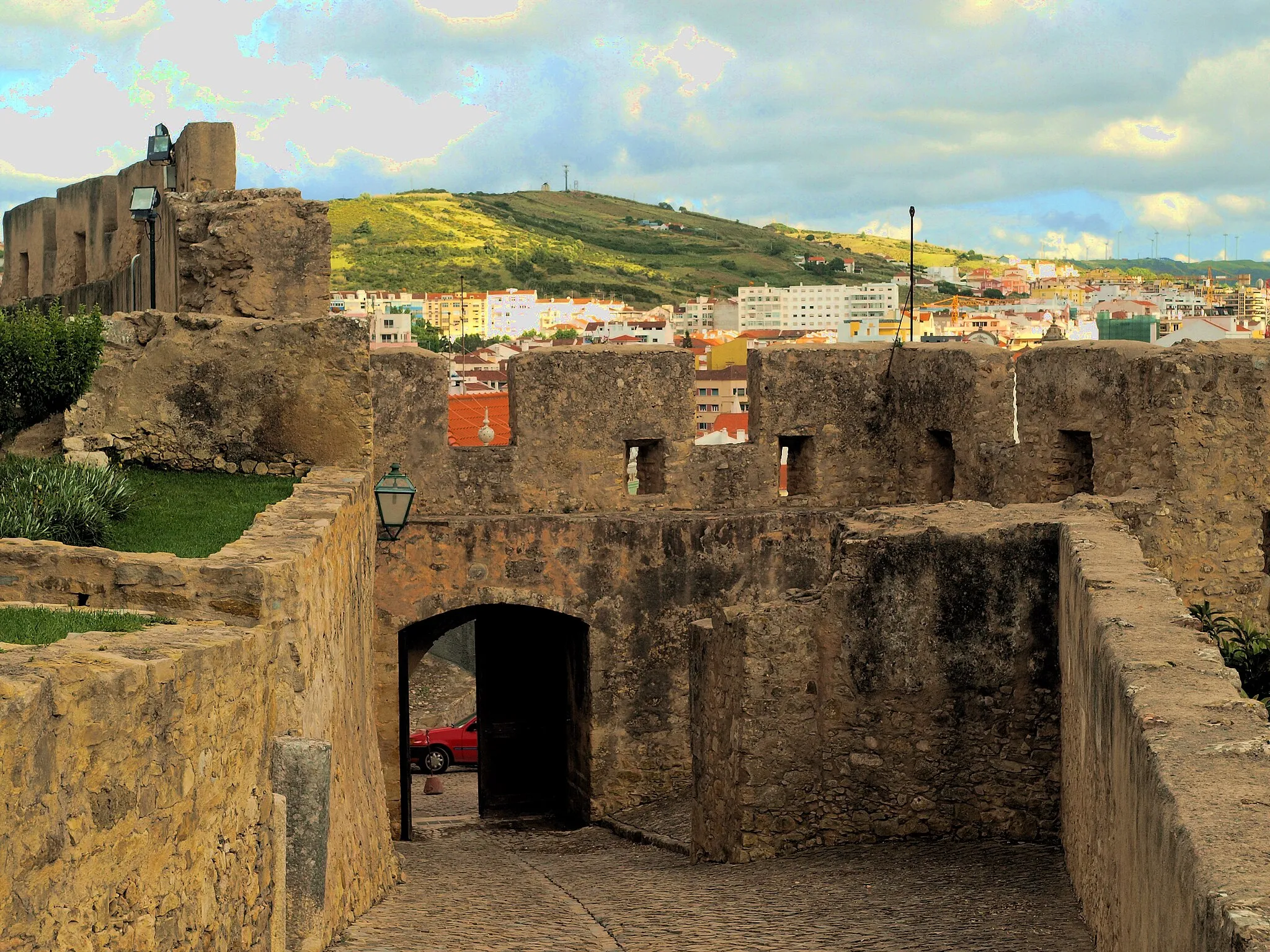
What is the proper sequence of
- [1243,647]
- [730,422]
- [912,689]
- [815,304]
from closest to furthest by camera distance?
[1243,647] → [912,689] → [730,422] → [815,304]

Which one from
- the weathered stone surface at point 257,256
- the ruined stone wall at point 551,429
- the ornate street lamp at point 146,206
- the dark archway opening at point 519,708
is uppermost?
the ornate street lamp at point 146,206

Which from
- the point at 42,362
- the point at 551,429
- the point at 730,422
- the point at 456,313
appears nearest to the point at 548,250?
the point at 456,313

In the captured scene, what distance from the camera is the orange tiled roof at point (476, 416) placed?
55.1 ft

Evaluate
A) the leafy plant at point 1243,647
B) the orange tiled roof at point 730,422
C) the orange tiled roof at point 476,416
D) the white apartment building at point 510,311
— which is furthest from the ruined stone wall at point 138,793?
the white apartment building at point 510,311

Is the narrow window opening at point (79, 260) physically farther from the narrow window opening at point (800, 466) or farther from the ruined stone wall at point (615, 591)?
the narrow window opening at point (800, 466)

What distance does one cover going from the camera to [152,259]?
13.8 m

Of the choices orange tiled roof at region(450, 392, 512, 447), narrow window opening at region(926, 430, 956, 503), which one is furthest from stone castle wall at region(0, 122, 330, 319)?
narrow window opening at region(926, 430, 956, 503)

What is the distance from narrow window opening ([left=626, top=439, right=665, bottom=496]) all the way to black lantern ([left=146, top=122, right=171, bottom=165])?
174 inches

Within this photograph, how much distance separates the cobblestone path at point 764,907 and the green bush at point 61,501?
2.26m

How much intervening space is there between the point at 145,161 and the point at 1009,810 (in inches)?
385

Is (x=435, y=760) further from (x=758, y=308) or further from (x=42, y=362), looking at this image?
(x=758, y=308)

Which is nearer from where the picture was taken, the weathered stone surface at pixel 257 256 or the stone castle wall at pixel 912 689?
the stone castle wall at pixel 912 689

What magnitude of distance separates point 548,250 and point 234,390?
11014 centimetres

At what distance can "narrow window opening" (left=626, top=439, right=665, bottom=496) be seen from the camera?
48.6ft
